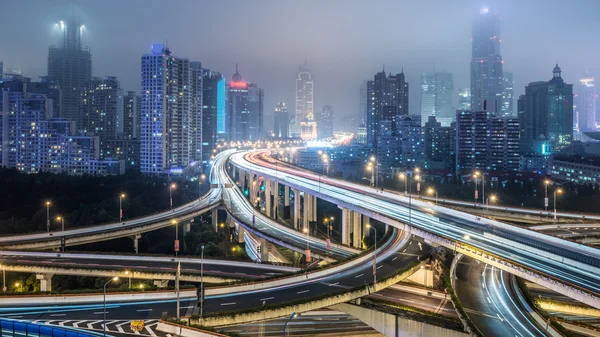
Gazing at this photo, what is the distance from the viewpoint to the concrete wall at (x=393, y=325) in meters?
25.4

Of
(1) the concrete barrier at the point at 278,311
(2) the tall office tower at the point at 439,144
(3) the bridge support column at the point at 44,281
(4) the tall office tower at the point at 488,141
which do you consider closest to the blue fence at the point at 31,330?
(1) the concrete barrier at the point at 278,311

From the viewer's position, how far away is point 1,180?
84500 mm

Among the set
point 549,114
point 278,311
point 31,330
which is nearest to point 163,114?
point 31,330

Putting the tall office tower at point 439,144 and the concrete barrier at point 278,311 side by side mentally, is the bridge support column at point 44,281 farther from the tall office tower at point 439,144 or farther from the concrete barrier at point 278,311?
the tall office tower at point 439,144

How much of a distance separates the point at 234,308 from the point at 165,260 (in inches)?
507

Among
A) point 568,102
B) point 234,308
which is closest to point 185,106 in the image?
point 234,308

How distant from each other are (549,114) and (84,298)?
7193 inches

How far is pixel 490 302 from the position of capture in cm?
2716

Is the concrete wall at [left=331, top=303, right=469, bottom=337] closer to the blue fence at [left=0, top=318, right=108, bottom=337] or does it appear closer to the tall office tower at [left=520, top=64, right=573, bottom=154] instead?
the blue fence at [left=0, top=318, right=108, bottom=337]

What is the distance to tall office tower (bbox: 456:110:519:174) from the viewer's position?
386ft

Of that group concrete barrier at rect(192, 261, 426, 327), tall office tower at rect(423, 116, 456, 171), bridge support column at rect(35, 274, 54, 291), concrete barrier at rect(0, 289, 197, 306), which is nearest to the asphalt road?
concrete barrier at rect(192, 261, 426, 327)

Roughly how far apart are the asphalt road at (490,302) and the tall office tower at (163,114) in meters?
92.3

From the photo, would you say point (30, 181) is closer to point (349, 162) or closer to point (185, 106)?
point (185, 106)

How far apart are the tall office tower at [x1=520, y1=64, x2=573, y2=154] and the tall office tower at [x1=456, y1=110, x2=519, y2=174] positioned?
57.9m
